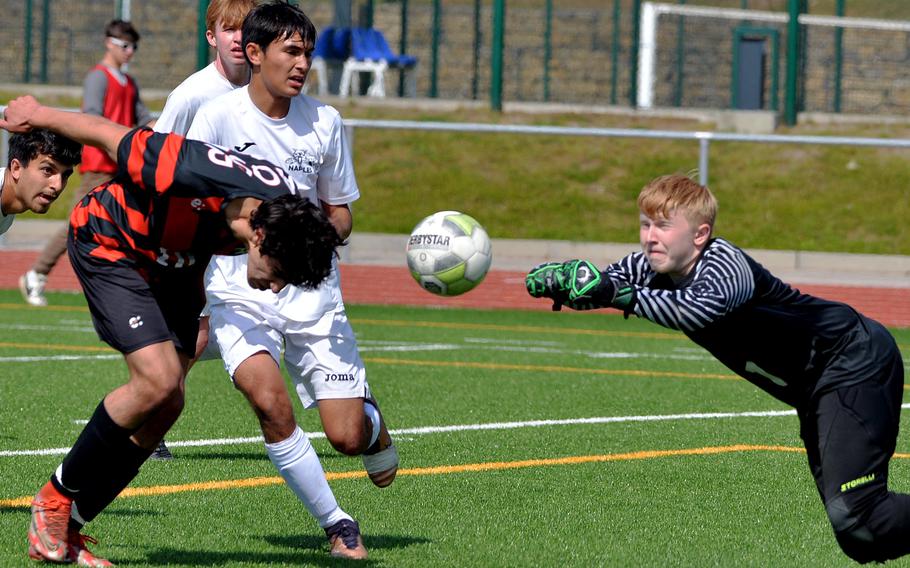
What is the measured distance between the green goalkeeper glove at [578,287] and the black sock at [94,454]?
1456 mm

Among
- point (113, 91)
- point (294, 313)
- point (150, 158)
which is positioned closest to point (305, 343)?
point (294, 313)

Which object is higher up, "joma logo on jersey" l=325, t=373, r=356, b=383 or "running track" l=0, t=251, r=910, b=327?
"joma logo on jersey" l=325, t=373, r=356, b=383

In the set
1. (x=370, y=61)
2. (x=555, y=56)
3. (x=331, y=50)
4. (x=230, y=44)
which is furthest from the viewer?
(x=555, y=56)

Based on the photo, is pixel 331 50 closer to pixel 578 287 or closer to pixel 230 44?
pixel 230 44

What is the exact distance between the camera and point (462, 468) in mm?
6727

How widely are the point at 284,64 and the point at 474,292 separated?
998cm

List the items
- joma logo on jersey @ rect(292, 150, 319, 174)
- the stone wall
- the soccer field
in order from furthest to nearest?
the stone wall → joma logo on jersey @ rect(292, 150, 319, 174) → the soccer field

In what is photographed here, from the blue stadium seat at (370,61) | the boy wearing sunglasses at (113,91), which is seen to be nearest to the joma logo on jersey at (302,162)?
the boy wearing sunglasses at (113,91)

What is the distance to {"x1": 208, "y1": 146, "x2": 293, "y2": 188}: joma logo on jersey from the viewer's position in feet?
15.0

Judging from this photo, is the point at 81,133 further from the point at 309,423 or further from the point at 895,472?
the point at 895,472

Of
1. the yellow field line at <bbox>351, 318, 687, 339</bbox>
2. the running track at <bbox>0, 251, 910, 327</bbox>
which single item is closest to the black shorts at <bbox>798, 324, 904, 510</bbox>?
the yellow field line at <bbox>351, 318, 687, 339</bbox>

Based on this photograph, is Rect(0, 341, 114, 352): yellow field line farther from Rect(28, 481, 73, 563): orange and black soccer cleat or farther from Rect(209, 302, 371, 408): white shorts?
Rect(28, 481, 73, 563): orange and black soccer cleat

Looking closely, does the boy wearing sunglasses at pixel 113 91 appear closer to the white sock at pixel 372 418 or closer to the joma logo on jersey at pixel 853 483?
the white sock at pixel 372 418

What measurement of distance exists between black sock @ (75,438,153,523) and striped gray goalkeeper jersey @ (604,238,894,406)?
66.1 inches
